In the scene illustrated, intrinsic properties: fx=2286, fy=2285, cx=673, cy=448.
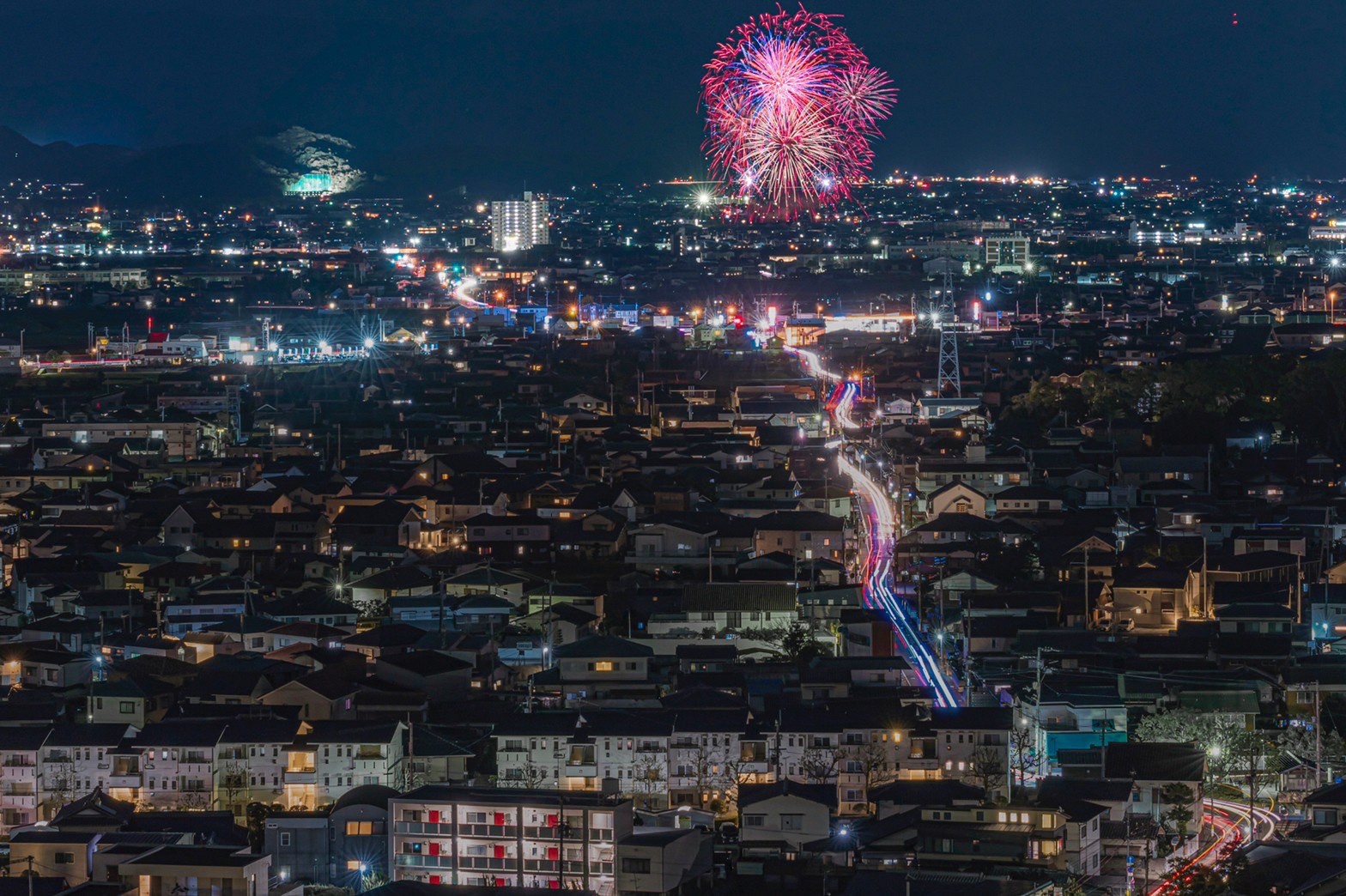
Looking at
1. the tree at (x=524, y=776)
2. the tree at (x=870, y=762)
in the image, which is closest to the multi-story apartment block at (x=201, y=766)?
the tree at (x=524, y=776)

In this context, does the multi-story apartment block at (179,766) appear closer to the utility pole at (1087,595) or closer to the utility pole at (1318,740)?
the utility pole at (1318,740)

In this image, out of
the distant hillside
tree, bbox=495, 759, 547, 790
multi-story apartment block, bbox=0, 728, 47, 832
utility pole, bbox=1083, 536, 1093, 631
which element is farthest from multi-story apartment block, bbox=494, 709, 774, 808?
the distant hillside

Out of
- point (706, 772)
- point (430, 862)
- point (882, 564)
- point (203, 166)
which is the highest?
point (203, 166)

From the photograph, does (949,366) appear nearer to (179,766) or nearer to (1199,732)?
(1199,732)

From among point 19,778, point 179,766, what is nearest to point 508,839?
point 179,766

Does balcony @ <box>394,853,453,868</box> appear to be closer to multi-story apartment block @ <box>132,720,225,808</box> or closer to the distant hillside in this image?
multi-story apartment block @ <box>132,720,225,808</box>

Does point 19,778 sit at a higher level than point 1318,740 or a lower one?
lower

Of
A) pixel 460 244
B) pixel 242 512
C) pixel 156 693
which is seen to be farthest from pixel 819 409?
pixel 460 244
